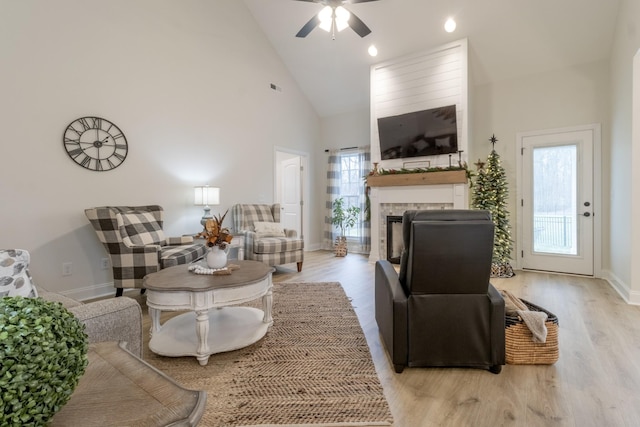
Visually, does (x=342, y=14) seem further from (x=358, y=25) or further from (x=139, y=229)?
(x=139, y=229)

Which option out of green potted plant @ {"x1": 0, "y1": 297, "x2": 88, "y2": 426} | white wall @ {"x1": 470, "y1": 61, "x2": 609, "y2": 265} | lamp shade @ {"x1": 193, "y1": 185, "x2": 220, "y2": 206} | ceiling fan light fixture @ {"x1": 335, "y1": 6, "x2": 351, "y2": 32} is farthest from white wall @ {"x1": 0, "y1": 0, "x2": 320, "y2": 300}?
white wall @ {"x1": 470, "y1": 61, "x2": 609, "y2": 265}

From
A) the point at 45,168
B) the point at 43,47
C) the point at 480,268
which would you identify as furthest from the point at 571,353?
the point at 43,47

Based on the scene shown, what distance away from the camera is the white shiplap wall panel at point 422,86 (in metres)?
4.62

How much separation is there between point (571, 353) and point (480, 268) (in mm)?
1102

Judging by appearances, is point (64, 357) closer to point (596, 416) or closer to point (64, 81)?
point (596, 416)

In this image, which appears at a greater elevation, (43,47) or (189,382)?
(43,47)

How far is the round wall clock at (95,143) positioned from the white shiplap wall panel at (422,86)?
3.82m

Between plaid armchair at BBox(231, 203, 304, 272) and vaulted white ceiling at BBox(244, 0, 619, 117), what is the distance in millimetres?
2923

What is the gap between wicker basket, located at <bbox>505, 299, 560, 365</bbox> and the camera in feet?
6.57

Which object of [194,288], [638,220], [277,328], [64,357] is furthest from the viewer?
[638,220]

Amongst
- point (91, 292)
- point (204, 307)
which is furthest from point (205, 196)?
point (204, 307)

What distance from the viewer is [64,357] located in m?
0.61

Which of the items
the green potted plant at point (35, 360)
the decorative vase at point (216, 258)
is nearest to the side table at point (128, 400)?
the green potted plant at point (35, 360)

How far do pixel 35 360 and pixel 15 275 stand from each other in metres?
1.31
